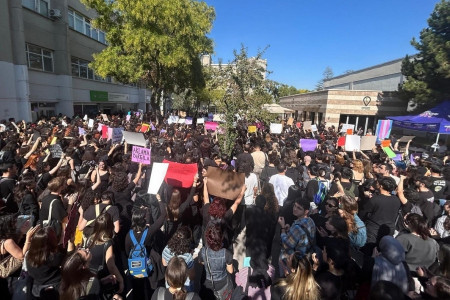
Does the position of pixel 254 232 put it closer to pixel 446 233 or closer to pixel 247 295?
pixel 247 295

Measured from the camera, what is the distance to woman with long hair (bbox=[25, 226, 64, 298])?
→ 2604mm

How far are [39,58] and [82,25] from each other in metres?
7.64

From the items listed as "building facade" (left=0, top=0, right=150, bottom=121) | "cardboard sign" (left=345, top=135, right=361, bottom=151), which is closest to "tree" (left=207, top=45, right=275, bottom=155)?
"cardboard sign" (left=345, top=135, right=361, bottom=151)

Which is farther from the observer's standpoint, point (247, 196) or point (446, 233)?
point (247, 196)

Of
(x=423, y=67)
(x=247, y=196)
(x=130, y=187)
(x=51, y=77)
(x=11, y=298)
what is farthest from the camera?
(x=51, y=77)

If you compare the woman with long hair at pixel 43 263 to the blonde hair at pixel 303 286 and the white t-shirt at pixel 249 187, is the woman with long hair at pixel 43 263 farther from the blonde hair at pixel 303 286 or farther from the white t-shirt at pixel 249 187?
the white t-shirt at pixel 249 187

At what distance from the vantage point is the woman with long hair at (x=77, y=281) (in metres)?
2.39

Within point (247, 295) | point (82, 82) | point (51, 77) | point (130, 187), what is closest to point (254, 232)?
point (247, 295)

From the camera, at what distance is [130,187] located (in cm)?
472

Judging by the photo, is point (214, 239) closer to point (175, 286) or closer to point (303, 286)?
point (175, 286)

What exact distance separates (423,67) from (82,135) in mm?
20314

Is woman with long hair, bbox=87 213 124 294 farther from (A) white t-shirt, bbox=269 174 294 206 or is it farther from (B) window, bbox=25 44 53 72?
(B) window, bbox=25 44 53 72

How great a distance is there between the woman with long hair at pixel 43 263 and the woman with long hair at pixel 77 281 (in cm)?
31

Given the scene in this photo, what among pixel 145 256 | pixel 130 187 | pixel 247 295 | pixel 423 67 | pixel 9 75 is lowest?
pixel 247 295
